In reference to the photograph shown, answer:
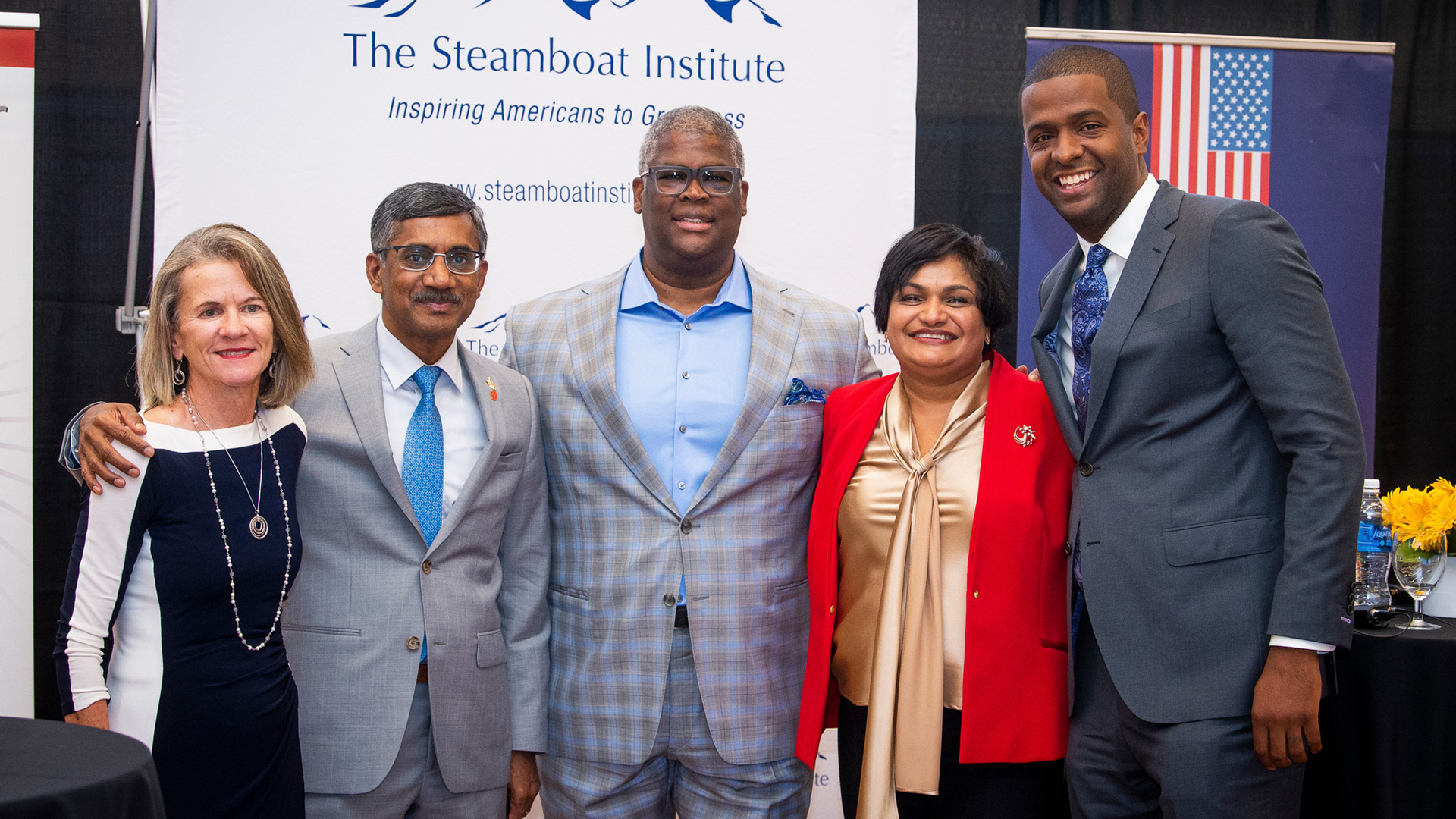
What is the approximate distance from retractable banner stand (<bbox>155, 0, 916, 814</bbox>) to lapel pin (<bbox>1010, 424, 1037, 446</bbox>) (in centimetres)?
153

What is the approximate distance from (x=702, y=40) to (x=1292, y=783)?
286cm

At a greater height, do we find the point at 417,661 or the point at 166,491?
the point at 166,491

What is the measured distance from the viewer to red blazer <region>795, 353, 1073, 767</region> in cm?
207

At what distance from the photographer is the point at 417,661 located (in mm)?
2082

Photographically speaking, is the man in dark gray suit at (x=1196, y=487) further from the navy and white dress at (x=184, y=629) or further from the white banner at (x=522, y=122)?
the navy and white dress at (x=184, y=629)

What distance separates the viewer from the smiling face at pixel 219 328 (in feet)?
6.22

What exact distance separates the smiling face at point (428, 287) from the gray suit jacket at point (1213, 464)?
4.47 ft

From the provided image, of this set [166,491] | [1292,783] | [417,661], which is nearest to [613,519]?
[417,661]

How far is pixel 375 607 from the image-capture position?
2.06 meters

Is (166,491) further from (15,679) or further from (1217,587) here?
(15,679)

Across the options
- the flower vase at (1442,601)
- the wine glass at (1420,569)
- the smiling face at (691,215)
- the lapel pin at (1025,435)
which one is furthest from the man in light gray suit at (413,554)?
the flower vase at (1442,601)

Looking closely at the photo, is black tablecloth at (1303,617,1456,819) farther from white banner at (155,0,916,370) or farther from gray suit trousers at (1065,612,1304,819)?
white banner at (155,0,916,370)

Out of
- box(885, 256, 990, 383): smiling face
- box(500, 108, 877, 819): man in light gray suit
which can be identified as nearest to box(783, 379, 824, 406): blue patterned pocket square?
box(500, 108, 877, 819): man in light gray suit

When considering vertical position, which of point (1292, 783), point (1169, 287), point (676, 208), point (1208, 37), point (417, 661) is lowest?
point (1292, 783)
